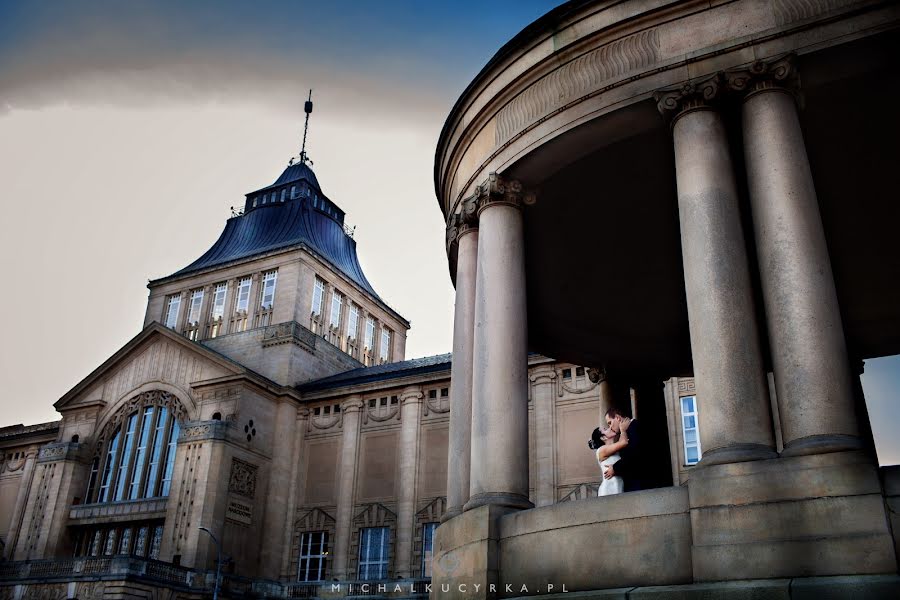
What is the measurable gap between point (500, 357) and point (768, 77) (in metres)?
5.92

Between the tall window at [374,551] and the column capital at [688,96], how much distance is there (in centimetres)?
4359

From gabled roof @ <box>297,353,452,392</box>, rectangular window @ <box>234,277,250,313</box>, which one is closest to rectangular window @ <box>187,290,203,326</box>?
rectangular window @ <box>234,277,250,313</box>

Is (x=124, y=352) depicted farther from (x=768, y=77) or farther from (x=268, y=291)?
(x=768, y=77)

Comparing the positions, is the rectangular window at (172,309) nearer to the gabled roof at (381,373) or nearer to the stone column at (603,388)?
the gabled roof at (381,373)

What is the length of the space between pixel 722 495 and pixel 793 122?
539 cm

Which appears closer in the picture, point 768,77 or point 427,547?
point 768,77

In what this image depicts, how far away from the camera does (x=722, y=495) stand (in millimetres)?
9945

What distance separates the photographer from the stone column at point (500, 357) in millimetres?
13055

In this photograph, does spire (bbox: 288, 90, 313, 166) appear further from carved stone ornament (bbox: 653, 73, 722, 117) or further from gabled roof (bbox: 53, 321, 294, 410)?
carved stone ornament (bbox: 653, 73, 722, 117)

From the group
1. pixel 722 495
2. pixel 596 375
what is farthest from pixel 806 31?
pixel 596 375

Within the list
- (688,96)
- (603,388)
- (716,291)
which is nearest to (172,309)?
(603,388)

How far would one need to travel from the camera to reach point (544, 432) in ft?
156

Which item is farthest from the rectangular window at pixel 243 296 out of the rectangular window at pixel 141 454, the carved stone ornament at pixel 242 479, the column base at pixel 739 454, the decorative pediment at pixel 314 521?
the column base at pixel 739 454

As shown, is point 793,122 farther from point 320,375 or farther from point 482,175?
point 320,375
